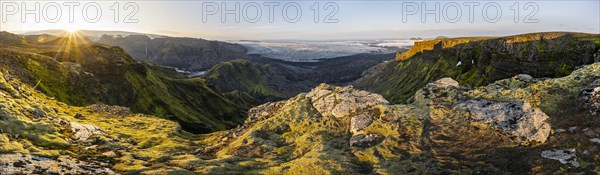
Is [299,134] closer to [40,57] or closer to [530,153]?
[530,153]

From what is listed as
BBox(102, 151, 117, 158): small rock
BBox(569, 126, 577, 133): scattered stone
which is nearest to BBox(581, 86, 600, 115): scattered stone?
BBox(569, 126, 577, 133): scattered stone

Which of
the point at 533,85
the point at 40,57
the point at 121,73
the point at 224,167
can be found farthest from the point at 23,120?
the point at 121,73

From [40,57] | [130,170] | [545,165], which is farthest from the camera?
[40,57]

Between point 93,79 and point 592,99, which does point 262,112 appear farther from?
point 93,79

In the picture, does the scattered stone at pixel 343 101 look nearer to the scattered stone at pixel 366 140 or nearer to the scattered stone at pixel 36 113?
the scattered stone at pixel 366 140

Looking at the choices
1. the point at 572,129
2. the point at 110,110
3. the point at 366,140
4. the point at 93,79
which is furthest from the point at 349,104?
the point at 93,79

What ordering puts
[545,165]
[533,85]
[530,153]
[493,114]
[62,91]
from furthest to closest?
[62,91], [533,85], [493,114], [530,153], [545,165]
